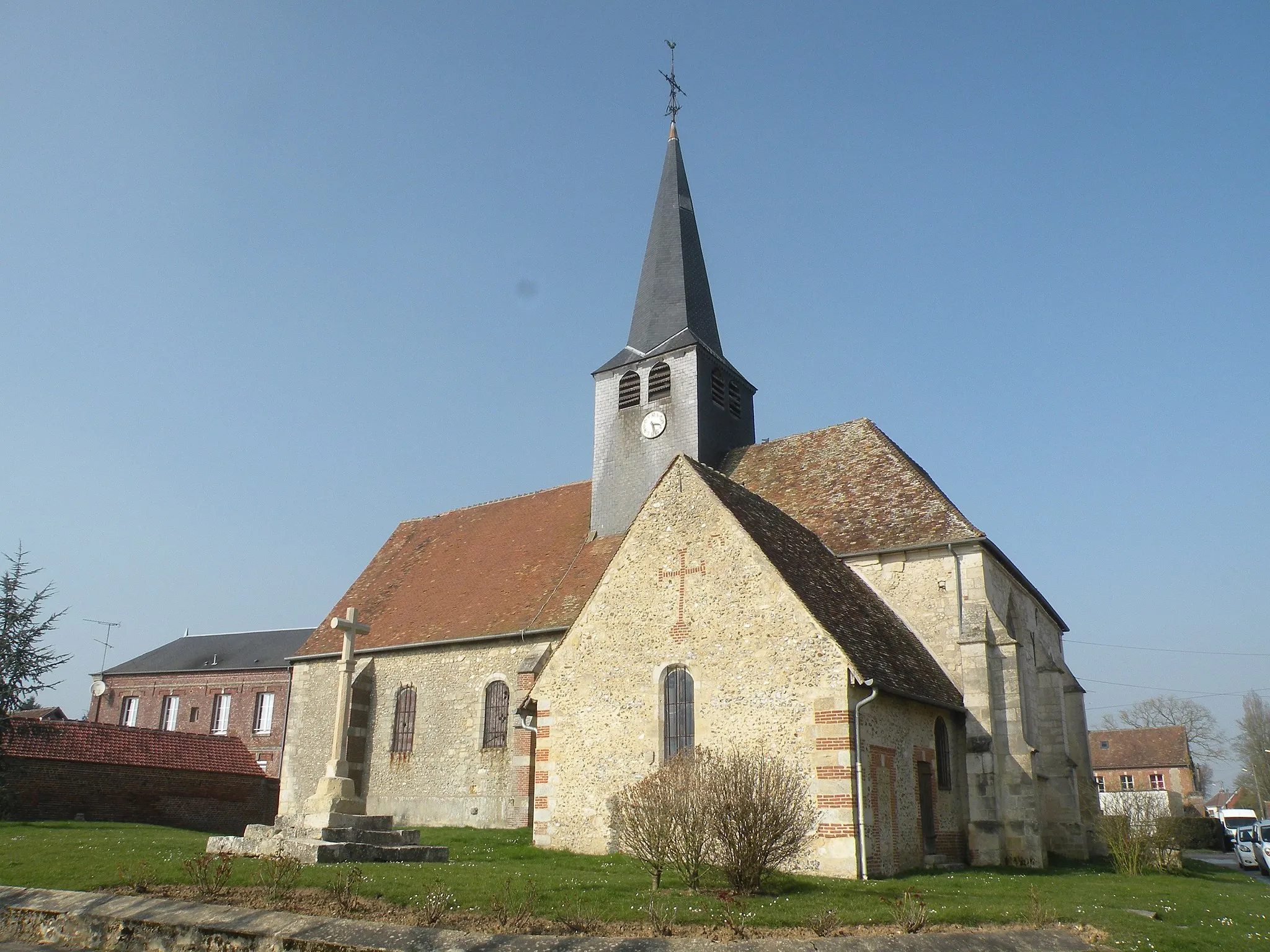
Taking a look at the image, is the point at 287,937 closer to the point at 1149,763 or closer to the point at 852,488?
the point at 852,488

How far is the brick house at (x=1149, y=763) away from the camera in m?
53.8

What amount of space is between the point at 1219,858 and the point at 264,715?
1395 inches

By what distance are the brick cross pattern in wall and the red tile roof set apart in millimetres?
15456

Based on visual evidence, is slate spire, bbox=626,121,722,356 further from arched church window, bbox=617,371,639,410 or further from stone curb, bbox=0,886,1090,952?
stone curb, bbox=0,886,1090,952

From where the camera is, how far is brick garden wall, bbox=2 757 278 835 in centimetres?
2091

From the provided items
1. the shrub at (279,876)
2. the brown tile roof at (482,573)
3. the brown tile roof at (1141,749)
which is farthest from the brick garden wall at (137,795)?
the brown tile roof at (1141,749)

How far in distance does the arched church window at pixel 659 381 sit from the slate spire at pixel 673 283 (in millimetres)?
589

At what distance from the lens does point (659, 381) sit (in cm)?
2523

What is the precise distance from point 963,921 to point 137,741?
70.3 ft

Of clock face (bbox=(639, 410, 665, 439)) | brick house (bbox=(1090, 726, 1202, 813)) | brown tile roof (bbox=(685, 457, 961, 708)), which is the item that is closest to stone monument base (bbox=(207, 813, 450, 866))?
brown tile roof (bbox=(685, 457, 961, 708))

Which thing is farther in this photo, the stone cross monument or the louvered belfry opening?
the louvered belfry opening

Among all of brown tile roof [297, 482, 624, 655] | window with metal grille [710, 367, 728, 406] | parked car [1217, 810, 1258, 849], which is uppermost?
window with metal grille [710, 367, 728, 406]

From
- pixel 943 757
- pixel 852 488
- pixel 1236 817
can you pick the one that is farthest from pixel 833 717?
pixel 1236 817

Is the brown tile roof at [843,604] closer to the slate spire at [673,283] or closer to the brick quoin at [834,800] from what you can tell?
the brick quoin at [834,800]
